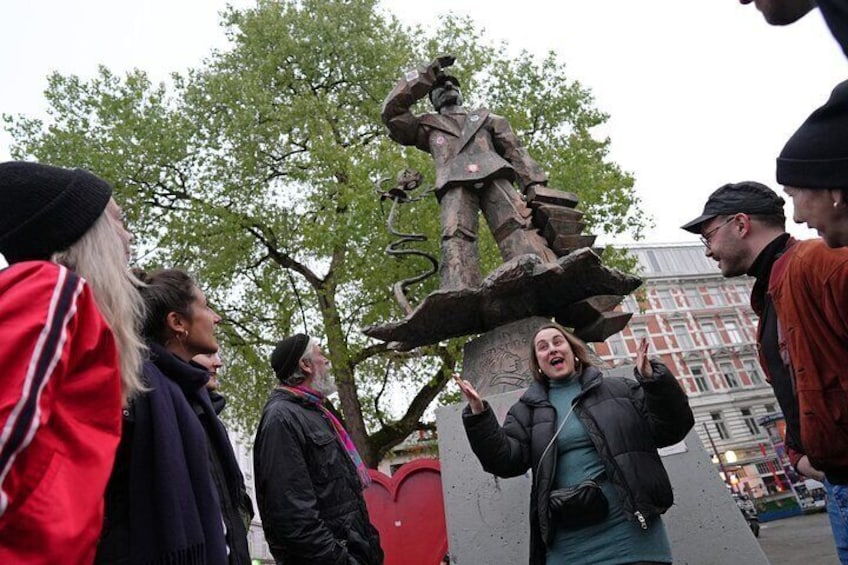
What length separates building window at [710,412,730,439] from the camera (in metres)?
41.3

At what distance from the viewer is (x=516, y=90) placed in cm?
1459

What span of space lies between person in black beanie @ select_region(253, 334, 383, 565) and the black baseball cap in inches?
87.8

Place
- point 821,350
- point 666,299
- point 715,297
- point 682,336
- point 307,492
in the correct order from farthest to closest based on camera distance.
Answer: point 715,297
point 666,299
point 682,336
point 307,492
point 821,350

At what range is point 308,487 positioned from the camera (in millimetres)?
2705

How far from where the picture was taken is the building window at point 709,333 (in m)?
44.9

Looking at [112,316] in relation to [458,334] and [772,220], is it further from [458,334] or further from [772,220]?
[458,334]

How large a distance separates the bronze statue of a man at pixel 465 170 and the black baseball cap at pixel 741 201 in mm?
2281

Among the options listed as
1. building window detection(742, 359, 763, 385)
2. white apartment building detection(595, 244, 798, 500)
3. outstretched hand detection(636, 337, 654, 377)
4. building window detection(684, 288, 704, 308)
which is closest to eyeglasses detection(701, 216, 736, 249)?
outstretched hand detection(636, 337, 654, 377)

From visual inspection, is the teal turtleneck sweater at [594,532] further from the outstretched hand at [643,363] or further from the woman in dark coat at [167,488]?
the woman in dark coat at [167,488]

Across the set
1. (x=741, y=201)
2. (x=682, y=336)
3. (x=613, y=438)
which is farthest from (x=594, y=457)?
(x=682, y=336)

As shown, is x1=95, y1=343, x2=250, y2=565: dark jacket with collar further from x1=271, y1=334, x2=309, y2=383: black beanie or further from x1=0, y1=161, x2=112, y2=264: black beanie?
x1=271, y1=334, x2=309, y2=383: black beanie

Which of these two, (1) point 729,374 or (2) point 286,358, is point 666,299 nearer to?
(1) point 729,374

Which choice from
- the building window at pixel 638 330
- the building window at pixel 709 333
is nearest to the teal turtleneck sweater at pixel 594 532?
the building window at pixel 638 330

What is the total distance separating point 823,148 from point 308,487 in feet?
8.13
